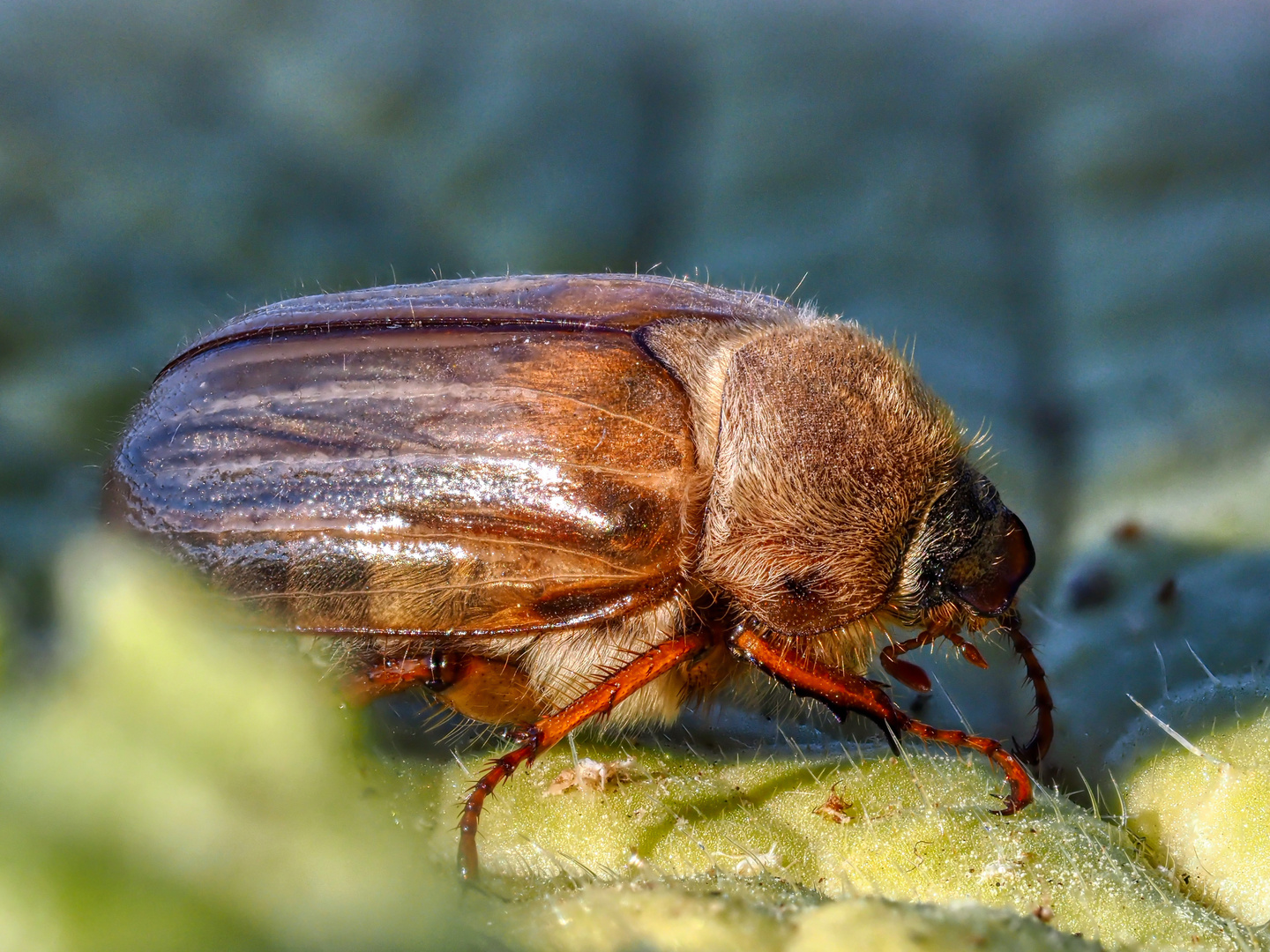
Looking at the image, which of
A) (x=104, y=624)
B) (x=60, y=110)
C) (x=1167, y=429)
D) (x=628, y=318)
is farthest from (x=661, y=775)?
(x=60, y=110)

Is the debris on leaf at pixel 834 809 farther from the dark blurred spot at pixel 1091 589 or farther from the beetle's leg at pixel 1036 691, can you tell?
the dark blurred spot at pixel 1091 589

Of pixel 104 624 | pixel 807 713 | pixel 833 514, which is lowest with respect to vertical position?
pixel 807 713

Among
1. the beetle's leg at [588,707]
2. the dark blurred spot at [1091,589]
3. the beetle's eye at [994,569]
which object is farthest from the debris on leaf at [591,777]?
the dark blurred spot at [1091,589]

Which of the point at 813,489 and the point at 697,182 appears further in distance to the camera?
the point at 697,182

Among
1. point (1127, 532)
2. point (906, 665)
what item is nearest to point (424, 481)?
point (906, 665)

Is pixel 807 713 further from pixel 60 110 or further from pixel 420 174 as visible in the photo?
pixel 60 110

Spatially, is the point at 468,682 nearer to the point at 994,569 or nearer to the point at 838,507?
the point at 838,507
